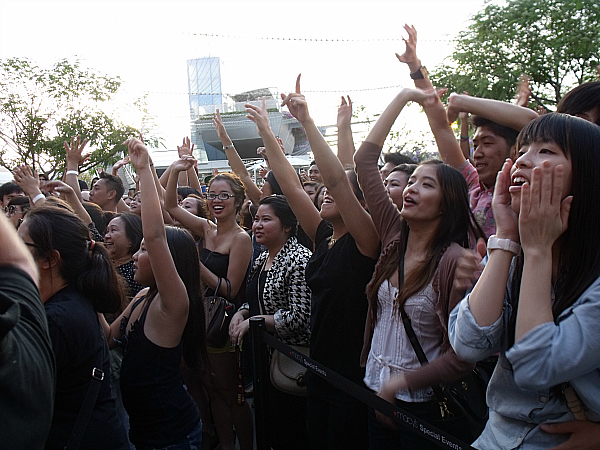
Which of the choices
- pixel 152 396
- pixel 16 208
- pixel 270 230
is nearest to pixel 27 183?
pixel 16 208

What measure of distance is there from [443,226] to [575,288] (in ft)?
3.40

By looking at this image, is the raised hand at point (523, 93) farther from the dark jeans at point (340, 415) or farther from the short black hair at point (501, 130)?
the dark jeans at point (340, 415)

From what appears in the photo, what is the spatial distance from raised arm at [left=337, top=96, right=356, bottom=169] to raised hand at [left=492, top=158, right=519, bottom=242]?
2167 millimetres

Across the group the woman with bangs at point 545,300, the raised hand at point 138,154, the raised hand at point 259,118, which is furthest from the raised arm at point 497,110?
the raised hand at point 138,154

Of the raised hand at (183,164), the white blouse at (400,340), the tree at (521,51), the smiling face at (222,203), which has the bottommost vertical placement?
the white blouse at (400,340)

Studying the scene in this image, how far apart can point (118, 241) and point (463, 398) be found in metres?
2.91

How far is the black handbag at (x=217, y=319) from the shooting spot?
3.79m

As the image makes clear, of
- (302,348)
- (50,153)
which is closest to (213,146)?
(50,153)

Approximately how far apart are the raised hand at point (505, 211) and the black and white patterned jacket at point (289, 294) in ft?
6.06

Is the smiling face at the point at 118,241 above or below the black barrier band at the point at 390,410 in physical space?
above

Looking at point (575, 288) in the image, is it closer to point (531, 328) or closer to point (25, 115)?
point (531, 328)

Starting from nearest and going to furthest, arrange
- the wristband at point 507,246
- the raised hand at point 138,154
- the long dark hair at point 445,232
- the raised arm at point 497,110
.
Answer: the wristband at point 507,246
the long dark hair at point 445,232
the raised arm at point 497,110
the raised hand at point 138,154

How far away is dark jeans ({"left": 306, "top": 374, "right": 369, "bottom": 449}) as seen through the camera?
285 cm

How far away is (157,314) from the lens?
9.29 feet
